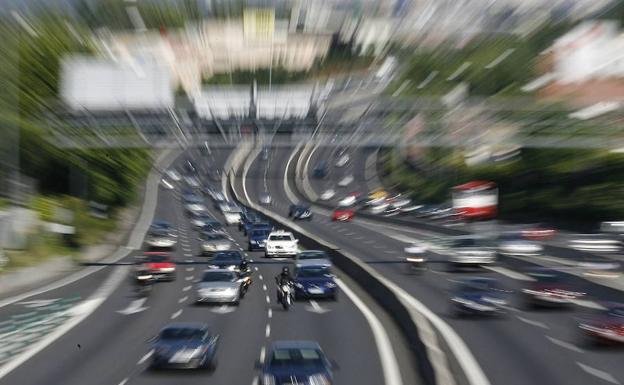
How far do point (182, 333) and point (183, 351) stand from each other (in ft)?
2.11

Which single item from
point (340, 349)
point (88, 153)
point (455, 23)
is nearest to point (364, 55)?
point (455, 23)

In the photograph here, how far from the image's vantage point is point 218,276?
38156mm

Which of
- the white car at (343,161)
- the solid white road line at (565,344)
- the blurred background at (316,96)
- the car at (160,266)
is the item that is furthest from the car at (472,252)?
the white car at (343,161)

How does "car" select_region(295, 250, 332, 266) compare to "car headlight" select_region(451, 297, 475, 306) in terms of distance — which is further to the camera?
"car" select_region(295, 250, 332, 266)

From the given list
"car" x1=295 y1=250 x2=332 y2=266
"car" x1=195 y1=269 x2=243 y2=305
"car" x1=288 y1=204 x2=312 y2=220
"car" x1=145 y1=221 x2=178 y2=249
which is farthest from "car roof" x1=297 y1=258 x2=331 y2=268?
"car" x1=288 y1=204 x2=312 y2=220

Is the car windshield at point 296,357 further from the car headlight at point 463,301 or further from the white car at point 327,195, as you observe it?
the white car at point 327,195

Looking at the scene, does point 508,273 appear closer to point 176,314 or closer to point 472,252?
point 472,252

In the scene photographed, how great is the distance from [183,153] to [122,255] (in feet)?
260

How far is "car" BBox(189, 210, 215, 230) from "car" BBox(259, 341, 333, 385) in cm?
6335

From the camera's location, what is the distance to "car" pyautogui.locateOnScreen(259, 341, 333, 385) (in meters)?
18.4

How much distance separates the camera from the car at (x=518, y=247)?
54.4 metres

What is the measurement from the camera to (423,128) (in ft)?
185

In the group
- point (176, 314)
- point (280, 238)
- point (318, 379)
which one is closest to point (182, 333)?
point (318, 379)

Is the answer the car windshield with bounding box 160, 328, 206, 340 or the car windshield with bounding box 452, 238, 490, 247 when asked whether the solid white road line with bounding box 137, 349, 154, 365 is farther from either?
the car windshield with bounding box 452, 238, 490, 247
